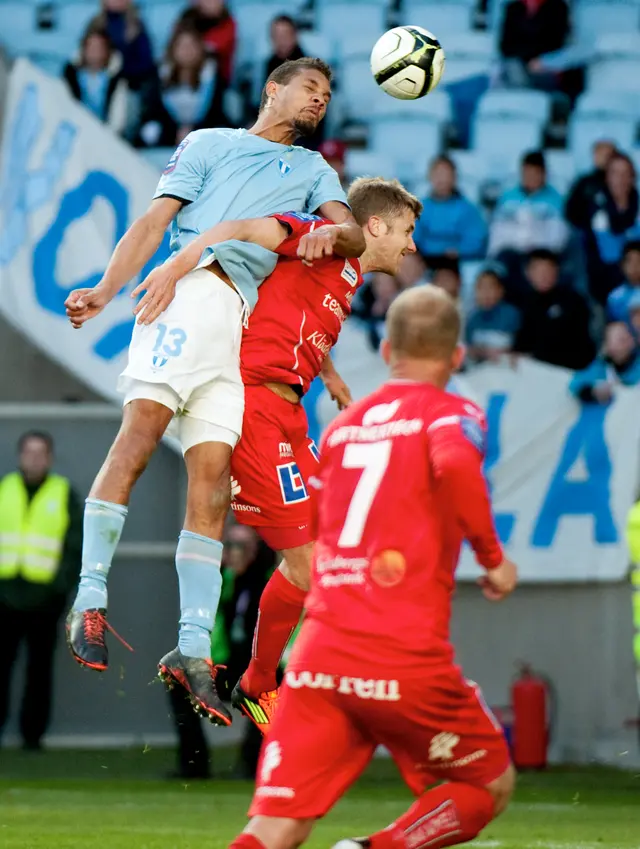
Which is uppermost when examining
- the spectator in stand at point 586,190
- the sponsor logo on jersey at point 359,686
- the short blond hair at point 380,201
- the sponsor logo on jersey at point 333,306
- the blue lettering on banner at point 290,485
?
the spectator in stand at point 586,190

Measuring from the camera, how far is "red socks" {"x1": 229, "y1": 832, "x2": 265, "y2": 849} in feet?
14.8

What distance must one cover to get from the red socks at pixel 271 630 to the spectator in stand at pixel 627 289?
6162 mm

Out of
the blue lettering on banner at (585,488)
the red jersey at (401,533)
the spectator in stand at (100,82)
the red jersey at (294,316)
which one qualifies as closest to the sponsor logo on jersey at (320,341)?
the red jersey at (294,316)

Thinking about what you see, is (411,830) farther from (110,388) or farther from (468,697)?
(110,388)

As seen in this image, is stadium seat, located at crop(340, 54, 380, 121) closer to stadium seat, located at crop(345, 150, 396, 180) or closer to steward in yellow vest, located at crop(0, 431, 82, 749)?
stadium seat, located at crop(345, 150, 396, 180)

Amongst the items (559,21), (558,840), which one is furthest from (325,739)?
(559,21)

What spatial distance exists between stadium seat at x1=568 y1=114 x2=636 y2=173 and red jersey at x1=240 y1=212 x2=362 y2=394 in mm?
8118

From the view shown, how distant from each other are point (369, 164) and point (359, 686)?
9.86 meters

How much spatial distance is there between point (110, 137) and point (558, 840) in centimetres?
656

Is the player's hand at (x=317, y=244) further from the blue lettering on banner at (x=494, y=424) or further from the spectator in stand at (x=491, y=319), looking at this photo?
the spectator in stand at (x=491, y=319)

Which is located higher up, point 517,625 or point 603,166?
point 603,166

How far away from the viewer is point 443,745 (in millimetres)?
4664

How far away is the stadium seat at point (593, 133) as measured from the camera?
14242mm

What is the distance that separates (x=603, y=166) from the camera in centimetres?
1300
